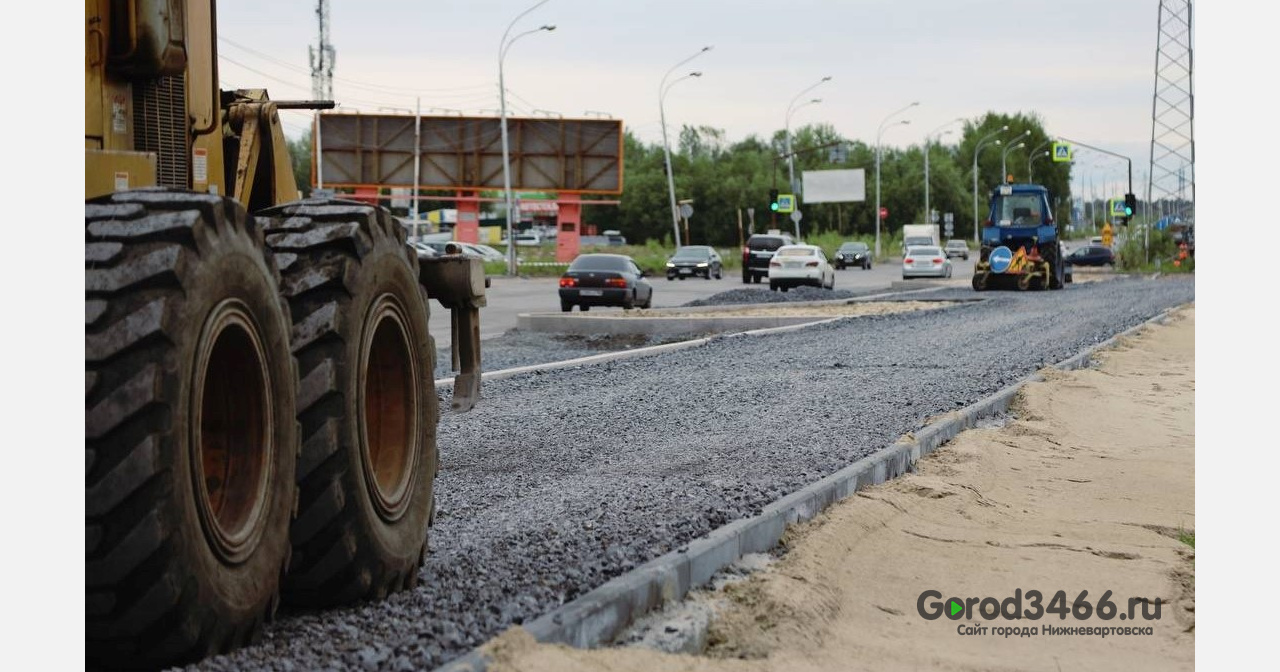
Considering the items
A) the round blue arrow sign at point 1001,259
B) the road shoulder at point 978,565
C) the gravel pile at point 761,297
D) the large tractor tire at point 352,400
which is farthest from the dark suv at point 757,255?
the large tractor tire at point 352,400

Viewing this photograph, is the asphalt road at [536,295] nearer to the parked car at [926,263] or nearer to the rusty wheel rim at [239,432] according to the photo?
the parked car at [926,263]

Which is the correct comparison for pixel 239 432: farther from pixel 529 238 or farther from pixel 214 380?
pixel 529 238

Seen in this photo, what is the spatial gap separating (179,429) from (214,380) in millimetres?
714

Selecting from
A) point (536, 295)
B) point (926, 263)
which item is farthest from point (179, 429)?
point (926, 263)

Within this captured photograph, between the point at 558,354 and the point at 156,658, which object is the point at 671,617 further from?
the point at 558,354

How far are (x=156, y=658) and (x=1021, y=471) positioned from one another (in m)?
7.65

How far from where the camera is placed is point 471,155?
7888cm

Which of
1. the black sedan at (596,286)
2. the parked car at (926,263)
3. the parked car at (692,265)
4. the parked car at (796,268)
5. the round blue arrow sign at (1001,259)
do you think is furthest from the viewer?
the parked car at (692,265)

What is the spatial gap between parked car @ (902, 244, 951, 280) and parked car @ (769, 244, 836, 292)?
44.0 feet

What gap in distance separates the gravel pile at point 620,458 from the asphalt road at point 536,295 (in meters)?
6.60

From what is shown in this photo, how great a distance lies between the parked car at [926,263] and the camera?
63.0 meters

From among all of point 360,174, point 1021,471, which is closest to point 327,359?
point 1021,471

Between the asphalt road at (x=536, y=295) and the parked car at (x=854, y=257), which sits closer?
the asphalt road at (x=536, y=295)

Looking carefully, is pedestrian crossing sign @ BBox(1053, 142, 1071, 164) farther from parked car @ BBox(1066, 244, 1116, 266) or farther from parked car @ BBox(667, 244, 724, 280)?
parked car @ BBox(667, 244, 724, 280)
